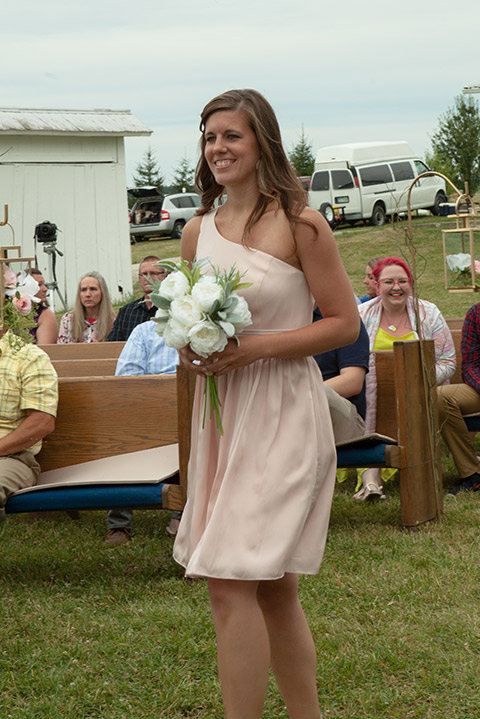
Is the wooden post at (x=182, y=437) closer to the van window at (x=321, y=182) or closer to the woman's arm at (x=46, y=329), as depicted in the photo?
the woman's arm at (x=46, y=329)

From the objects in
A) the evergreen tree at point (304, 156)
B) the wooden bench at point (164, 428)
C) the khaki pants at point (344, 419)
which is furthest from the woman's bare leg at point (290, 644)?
the evergreen tree at point (304, 156)

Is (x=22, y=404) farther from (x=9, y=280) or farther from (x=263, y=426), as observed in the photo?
(x=263, y=426)

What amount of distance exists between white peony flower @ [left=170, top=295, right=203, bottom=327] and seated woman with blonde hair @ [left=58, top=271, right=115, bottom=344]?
21.1 feet

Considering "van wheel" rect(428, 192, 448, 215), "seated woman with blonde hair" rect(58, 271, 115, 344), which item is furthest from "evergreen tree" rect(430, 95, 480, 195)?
"seated woman with blonde hair" rect(58, 271, 115, 344)

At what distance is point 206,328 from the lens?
280 cm

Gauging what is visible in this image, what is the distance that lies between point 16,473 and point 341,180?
81.8ft

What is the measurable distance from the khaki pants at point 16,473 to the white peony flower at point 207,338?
273 cm

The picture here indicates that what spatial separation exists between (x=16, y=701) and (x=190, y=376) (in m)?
1.90

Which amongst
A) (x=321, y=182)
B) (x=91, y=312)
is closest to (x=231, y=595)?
(x=91, y=312)

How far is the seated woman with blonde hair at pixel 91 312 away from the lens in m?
9.27

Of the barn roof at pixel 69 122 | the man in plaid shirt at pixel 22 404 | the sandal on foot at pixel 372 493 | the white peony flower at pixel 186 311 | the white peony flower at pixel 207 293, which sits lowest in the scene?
the sandal on foot at pixel 372 493

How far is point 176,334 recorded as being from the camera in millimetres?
2885

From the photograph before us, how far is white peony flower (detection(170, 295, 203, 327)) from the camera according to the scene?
2.83 metres

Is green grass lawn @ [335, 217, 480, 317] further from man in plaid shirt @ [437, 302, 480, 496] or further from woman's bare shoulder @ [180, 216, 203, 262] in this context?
woman's bare shoulder @ [180, 216, 203, 262]
